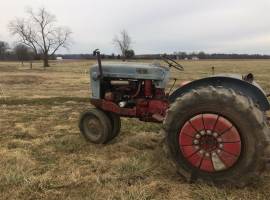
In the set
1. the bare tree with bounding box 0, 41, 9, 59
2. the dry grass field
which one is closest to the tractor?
the dry grass field

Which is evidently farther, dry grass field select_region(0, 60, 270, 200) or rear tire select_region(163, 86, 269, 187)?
dry grass field select_region(0, 60, 270, 200)

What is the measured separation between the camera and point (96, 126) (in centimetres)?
729

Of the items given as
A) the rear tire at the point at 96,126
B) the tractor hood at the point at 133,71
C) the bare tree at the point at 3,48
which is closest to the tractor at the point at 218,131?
A: the tractor hood at the point at 133,71

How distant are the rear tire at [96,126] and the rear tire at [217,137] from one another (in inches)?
91.2

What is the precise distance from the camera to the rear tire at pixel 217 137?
4.61m

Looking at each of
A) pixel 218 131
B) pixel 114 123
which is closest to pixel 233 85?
pixel 218 131

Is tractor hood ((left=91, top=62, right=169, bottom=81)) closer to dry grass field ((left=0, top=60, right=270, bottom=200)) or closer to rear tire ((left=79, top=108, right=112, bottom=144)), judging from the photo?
rear tire ((left=79, top=108, right=112, bottom=144))

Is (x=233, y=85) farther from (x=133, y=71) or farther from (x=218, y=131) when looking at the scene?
(x=133, y=71)

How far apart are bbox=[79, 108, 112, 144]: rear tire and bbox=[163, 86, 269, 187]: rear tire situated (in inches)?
91.2

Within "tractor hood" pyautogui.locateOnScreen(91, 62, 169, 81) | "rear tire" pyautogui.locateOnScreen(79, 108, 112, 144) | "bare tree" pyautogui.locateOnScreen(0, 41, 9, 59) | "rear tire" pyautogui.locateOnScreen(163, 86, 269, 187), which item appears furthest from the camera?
"bare tree" pyautogui.locateOnScreen(0, 41, 9, 59)

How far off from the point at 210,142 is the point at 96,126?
114 inches

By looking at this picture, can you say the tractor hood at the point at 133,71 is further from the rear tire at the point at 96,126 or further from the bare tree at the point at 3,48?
the bare tree at the point at 3,48

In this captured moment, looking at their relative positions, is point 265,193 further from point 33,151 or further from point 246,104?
point 33,151

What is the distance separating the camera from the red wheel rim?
185 inches
